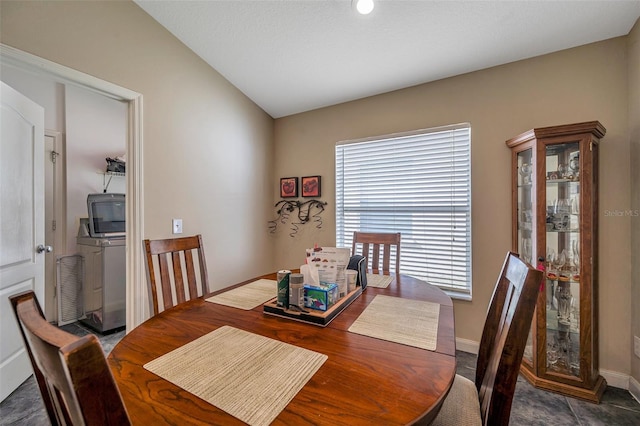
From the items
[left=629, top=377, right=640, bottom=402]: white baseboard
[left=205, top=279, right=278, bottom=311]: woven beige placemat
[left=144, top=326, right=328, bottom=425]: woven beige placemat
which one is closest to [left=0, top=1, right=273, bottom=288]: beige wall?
[left=205, top=279, right=278, bottom=311]: woven beige placemat

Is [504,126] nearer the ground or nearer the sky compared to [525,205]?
nearer the sky

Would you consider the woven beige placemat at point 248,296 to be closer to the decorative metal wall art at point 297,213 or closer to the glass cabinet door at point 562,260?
the decorative metal wall art at point 297,213

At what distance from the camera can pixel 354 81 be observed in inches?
96.3

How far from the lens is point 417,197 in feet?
8.21

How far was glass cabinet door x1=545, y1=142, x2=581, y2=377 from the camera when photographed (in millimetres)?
1774

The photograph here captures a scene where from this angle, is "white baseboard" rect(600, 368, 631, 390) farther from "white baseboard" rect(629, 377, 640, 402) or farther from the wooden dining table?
the wooden dining table

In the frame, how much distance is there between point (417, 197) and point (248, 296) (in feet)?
6.00

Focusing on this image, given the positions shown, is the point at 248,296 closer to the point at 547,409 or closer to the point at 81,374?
the point at 81,374

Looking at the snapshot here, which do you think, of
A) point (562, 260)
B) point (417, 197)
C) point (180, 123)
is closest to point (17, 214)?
point (180, 123)

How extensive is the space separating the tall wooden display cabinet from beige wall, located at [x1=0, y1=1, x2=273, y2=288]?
2542 mm

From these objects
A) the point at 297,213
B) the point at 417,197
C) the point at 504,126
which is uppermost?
the point at 504,126

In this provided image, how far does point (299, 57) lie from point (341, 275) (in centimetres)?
187

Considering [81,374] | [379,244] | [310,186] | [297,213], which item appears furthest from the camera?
[297,213]

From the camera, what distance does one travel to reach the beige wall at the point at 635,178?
1667 mm
